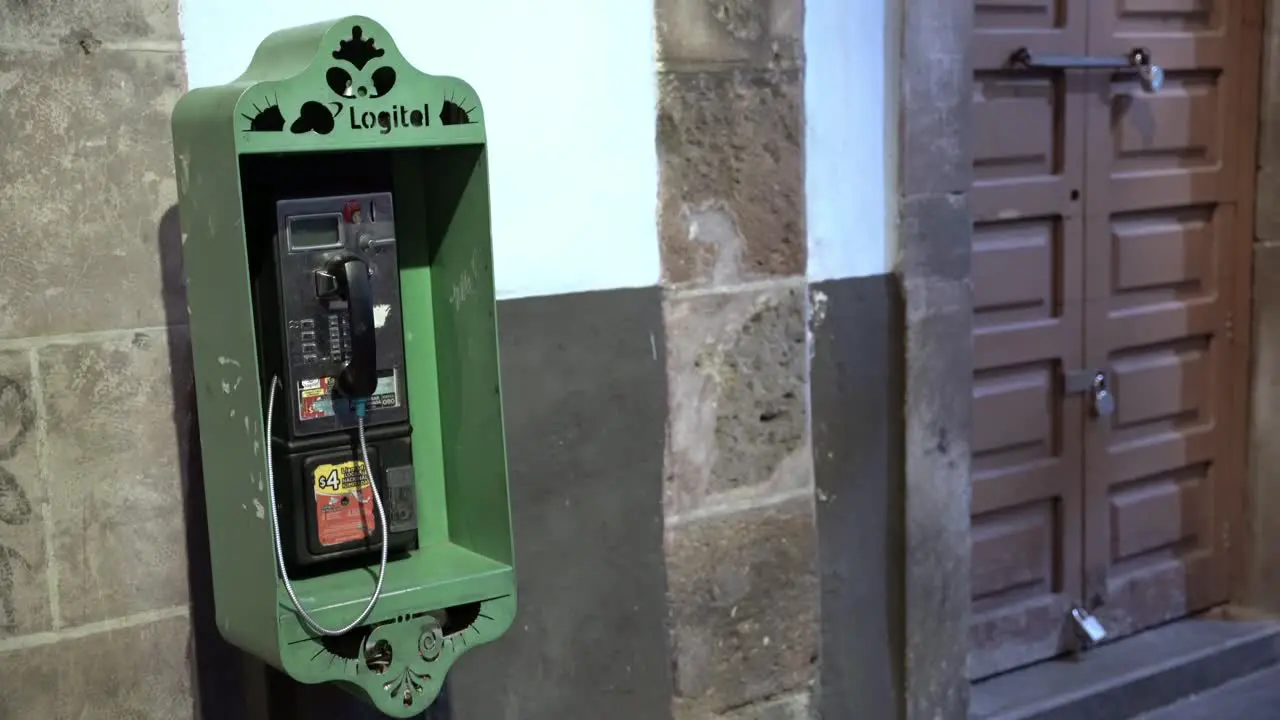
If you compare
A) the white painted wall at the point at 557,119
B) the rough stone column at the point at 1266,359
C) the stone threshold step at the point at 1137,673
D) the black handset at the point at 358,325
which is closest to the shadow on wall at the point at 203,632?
the black handset at the point at 358,325

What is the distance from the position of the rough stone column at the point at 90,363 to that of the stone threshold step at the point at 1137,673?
84.8 inches

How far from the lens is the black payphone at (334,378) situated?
1.83 meters

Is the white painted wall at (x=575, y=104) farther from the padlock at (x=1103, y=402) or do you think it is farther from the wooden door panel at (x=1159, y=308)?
the padlock at (x=1103, y=402)

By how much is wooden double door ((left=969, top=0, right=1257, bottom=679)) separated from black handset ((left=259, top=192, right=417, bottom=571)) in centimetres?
190

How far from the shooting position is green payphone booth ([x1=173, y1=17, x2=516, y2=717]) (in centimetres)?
179

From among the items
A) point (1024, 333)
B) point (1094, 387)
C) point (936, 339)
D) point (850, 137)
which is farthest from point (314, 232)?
point (1094, 387)

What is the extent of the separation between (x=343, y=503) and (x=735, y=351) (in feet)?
3.33

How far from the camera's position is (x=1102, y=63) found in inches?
138

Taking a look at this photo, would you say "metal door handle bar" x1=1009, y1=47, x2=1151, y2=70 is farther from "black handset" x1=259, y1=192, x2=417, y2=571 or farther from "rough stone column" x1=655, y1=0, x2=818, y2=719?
"black handset" x1=259, y1=192, x2=417, y2=571

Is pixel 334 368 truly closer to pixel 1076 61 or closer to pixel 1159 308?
pixel 1076 61

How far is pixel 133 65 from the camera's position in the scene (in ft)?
6.50

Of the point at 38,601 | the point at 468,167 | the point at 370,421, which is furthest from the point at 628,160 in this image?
the point at 38,601

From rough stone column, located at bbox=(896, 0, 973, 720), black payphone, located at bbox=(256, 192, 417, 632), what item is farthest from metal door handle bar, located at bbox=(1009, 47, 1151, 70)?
black payphone, located at bbox=(256, 192, 417, 632)

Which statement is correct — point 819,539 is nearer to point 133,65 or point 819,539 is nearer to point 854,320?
Answer: point 854,320
